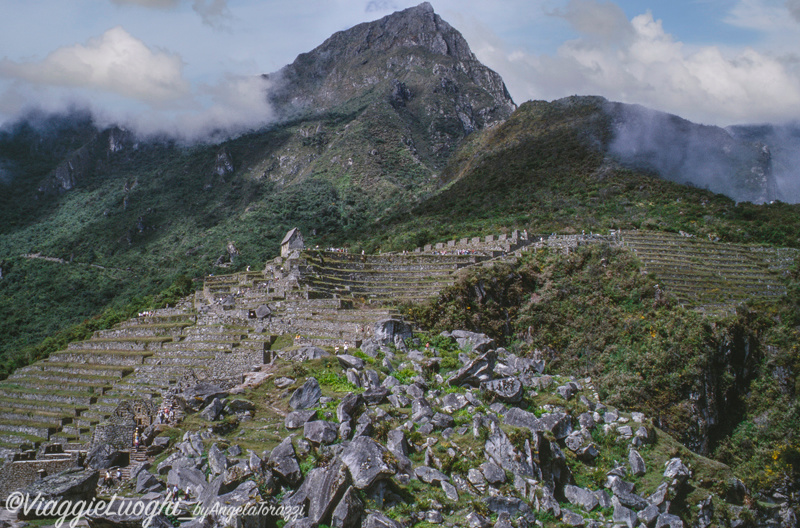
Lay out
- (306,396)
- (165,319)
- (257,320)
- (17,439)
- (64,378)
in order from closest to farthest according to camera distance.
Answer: (306,396) < (17,439) < (257,320) < (64,378) < (165,319)

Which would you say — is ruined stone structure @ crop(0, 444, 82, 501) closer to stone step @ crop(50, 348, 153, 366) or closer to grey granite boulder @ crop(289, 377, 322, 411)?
grey granite boulder @ crop(289, 377, 322, 411)

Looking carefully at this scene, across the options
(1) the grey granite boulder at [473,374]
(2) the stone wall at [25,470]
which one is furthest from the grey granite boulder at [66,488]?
(1) the grey granite boulder at [473,374]

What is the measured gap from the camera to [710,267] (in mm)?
36719

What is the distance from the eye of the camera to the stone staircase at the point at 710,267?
106ft

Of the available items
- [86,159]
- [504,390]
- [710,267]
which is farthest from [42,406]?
[86,159]

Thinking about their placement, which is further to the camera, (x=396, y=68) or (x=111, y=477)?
(x=396, y=68)

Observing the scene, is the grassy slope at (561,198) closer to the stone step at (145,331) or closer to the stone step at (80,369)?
the stone step at (145,331)

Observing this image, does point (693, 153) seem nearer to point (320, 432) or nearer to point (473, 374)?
point (473, 374)

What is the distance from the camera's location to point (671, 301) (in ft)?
99.0

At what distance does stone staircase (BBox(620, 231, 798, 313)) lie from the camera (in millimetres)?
32281

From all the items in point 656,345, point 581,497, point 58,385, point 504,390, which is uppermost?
point 504,390

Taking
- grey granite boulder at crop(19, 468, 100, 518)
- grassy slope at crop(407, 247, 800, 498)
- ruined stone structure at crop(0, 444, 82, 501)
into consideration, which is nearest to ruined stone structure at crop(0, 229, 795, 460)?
ruined stone structure at crop(0, 444, 82, 501)

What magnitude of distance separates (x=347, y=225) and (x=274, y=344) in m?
52.6

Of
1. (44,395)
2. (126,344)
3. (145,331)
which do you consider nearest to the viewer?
(44,395)
